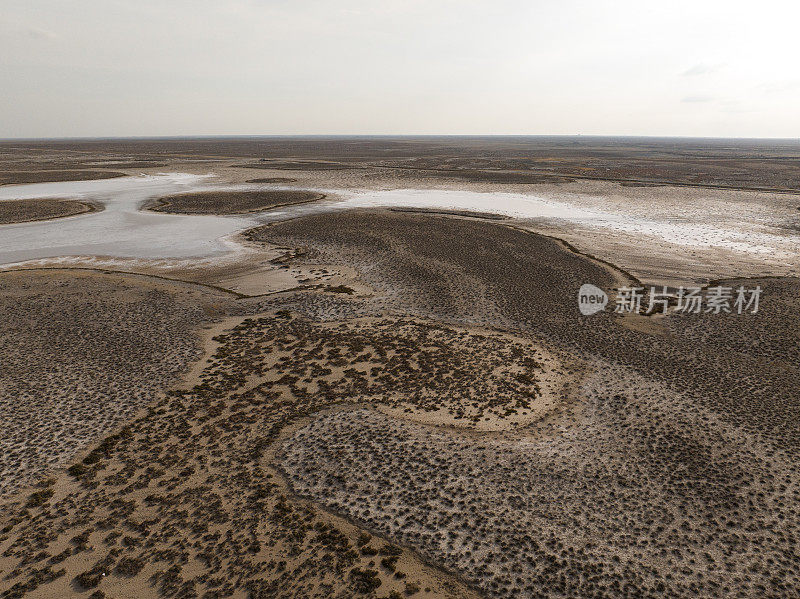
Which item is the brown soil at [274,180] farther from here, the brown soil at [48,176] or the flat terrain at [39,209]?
the brown soil at [48,176]

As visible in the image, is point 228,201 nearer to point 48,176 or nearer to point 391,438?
point 391,438

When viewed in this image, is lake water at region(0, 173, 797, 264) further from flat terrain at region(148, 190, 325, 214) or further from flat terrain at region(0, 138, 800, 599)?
flat terrain at region(0, 138, 800, 599)

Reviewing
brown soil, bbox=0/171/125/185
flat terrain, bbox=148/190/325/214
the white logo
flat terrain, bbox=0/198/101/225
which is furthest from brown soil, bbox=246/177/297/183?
the white logo

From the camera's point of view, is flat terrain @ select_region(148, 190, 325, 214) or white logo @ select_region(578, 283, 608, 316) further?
flat terrain @ select_region(148, 190, 325, 214)

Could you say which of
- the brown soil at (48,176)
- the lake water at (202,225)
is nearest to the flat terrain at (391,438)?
the lake water at (202,225)

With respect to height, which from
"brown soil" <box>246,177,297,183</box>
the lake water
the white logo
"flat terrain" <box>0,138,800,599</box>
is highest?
"brown soil" <box>246,177,297,183</box>
